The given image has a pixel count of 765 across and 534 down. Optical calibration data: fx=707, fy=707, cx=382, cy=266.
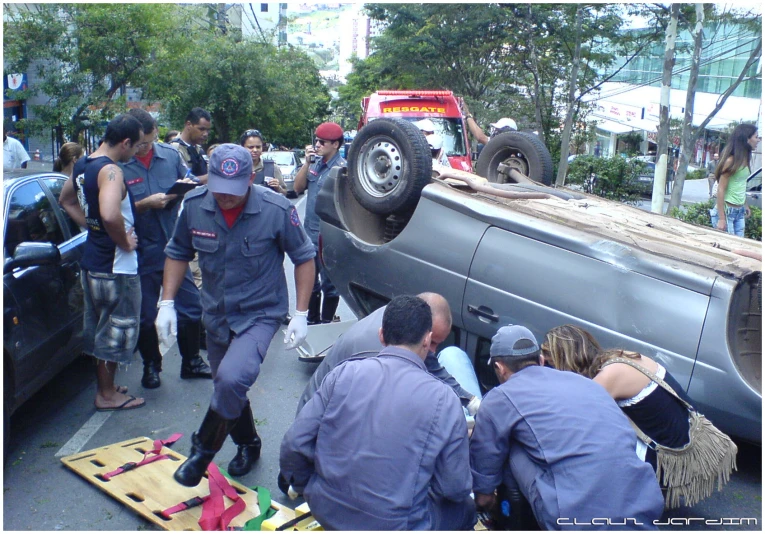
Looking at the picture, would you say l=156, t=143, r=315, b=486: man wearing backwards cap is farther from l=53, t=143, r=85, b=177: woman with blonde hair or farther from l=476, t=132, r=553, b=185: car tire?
l=476, t=132, r=553, b=185: car tire

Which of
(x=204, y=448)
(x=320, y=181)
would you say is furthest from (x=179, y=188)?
(x=204, y=448)

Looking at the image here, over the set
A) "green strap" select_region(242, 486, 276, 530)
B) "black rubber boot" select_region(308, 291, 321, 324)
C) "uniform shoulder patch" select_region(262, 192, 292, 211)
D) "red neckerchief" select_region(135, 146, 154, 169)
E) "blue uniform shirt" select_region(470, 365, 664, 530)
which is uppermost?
"red neckerchief" select_region(135, 146, 154, 169)

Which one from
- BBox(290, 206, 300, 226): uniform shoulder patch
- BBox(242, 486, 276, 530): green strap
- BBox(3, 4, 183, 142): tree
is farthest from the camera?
BBox(3, 4, 183, 142): tree

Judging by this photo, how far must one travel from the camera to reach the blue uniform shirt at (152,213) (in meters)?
5.01

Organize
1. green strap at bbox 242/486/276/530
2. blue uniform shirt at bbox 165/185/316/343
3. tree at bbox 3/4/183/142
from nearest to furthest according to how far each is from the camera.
→ green strap at bbox 242/486/276/530
blue uniform shirt at bbox 165/185/316/343
tree at bbox 3/4/183/142

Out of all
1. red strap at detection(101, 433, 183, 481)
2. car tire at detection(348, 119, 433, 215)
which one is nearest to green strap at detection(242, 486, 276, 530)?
red strap at detection(101, 433, 183, 481)

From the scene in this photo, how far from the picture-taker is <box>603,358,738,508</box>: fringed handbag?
3.21 metres

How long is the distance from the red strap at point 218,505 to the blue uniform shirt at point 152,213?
1.87 m

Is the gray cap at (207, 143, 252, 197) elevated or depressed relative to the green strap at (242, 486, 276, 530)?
elevated

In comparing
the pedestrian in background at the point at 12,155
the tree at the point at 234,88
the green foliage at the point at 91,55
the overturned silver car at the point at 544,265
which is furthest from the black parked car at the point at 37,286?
the tree at the point at 234,88

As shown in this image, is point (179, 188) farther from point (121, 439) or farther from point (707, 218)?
point (707, 218)

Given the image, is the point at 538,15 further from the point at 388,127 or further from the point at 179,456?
the point at 179,456

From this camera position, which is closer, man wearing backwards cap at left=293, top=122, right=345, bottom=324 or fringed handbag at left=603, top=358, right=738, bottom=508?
fringed handbag at left=603, top=358, right=738, bottom=508

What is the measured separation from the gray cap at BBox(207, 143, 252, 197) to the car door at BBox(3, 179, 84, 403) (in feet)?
4.13
